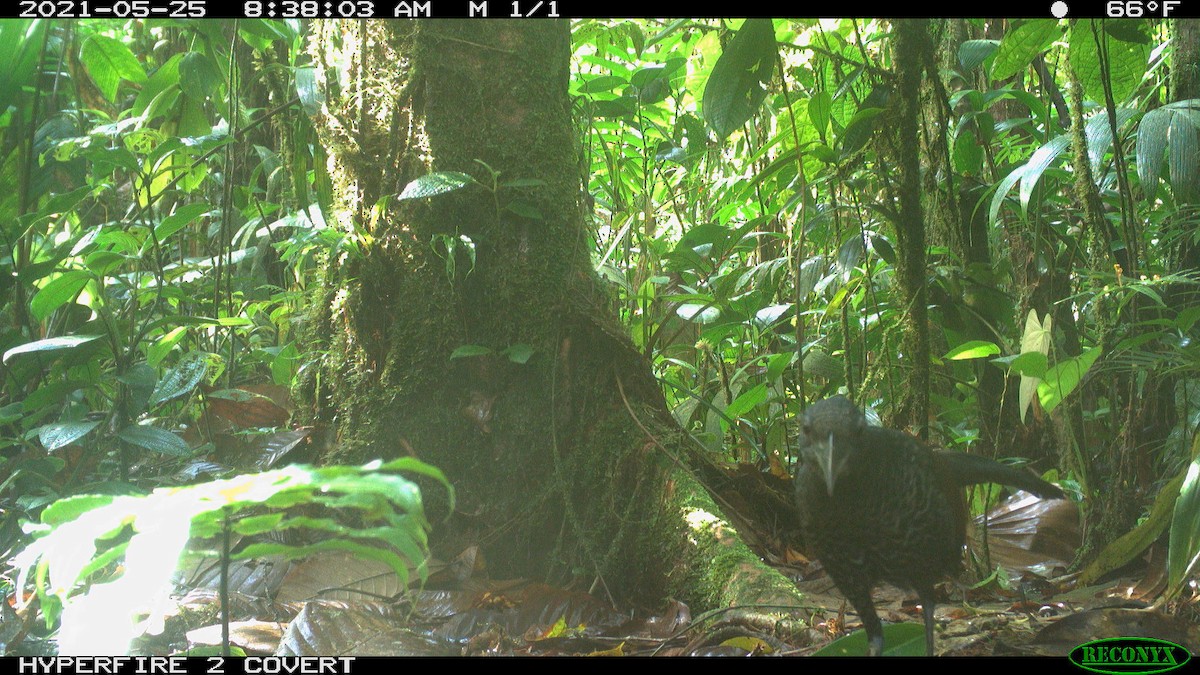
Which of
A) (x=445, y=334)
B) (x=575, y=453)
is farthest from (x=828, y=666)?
(x=445, y=334)

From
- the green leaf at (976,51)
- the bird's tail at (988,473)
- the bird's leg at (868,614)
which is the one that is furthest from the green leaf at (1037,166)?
the bird's leg at (868,614)

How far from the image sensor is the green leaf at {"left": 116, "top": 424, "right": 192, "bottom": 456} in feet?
8.48

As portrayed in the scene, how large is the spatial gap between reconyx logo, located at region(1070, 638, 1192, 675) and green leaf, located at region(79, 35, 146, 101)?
10.6 feet

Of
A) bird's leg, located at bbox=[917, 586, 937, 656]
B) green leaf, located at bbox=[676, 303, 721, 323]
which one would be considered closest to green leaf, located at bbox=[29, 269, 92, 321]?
green leaf, located at bbox=[676, 303, 721, 323]

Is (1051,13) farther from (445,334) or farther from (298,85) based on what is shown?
(298,85)

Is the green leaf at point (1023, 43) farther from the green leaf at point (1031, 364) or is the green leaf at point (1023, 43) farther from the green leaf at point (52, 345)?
the green leaf at point (52, 345)

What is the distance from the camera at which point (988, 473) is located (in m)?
2.28

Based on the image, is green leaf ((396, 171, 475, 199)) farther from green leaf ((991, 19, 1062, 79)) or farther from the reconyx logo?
the reconyx logo

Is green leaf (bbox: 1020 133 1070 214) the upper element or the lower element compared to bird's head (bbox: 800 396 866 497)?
upper

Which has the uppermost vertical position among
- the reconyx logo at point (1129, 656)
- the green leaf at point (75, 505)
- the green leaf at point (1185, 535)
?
the green leaf at point (75, 505)

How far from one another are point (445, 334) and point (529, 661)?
3.74 feet

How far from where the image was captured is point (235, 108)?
3.31 meters

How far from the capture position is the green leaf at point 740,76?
2295 millimetres

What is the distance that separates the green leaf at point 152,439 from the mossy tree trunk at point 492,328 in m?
0.46
